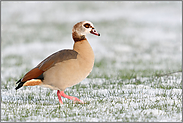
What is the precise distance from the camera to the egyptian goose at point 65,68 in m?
5.47

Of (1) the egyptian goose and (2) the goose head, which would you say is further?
(2) the goose head

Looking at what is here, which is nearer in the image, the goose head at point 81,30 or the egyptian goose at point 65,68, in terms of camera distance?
the egyptian goose at point 65,68

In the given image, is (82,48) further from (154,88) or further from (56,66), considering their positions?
(154,88)

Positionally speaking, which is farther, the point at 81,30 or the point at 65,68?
the point at 81,30

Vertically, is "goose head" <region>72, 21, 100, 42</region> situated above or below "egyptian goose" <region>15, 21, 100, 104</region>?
above

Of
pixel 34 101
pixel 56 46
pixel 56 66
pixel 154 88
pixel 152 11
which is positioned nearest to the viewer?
pixel 56 66

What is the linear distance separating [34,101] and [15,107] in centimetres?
63

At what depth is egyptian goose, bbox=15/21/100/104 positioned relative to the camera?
5.47 metres

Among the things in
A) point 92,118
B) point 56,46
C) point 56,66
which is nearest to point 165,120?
point 92,118

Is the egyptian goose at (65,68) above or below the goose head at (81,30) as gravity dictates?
below

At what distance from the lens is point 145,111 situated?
5.16 m

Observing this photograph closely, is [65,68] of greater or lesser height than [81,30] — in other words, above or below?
below

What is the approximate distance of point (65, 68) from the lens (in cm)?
545

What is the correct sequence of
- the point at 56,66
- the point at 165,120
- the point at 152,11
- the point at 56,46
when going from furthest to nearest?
the point at 152,11
the point at 56,46
the point at 56,66
the point at 165,120
